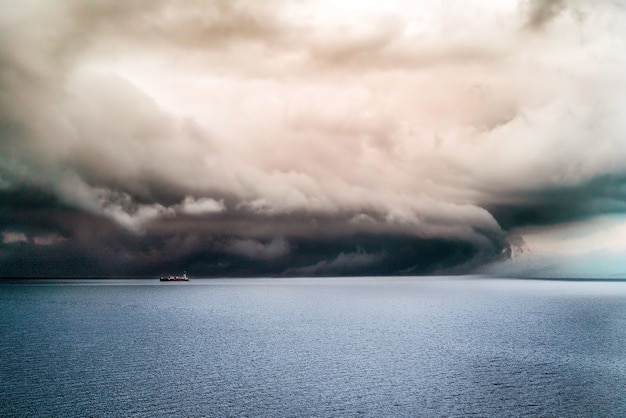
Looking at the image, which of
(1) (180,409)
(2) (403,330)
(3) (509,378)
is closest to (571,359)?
(3) (509,378)

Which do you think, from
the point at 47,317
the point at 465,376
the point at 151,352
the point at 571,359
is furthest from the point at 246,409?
the point at 47,317

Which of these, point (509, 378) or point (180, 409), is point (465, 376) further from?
point (180, 409)

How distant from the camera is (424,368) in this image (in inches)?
2532

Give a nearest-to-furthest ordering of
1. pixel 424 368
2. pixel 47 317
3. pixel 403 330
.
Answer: pixel 424 368
pixel 403 330
pixel 47 317

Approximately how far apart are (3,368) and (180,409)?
30.8 meters

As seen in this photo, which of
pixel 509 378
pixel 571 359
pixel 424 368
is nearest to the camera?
pixel 509 378

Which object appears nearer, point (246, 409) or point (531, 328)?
point (246, 409)

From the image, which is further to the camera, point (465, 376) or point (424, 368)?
point (424, 368)

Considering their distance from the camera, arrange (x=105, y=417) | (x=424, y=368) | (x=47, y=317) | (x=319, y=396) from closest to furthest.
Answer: (x=105, y=417), (x=319, y=396), (x=424, y=368), (x=47, y=317)

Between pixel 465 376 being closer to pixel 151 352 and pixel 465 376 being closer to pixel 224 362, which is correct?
pixel 224 362

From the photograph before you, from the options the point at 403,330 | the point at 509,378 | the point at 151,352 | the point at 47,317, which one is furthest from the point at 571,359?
the point at 47,317

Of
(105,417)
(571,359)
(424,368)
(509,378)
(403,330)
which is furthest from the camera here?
(403,330)

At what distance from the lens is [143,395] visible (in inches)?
1953

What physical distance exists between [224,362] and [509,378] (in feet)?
116
